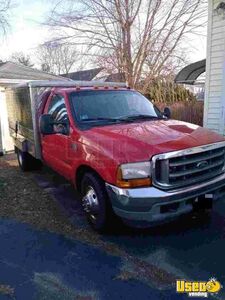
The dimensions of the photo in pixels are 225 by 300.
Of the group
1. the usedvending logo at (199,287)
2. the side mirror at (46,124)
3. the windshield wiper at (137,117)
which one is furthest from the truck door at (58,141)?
the usedvending logo at (199,287)

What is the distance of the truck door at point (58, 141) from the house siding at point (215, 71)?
13.2 ft

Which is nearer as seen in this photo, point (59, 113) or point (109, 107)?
point (109, 107)

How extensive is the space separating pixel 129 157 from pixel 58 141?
193 cm

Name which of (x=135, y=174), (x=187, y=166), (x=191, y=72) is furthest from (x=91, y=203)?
(x=191, y=72)

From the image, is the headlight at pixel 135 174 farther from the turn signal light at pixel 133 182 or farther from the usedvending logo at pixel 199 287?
the usedvending logo at pixel 199 287

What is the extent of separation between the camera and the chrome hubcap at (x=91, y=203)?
400 cm

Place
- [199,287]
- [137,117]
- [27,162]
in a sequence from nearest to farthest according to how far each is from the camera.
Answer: [199,287] < [137,117] < [27,162]

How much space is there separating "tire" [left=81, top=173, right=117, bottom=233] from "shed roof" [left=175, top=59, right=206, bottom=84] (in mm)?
9959

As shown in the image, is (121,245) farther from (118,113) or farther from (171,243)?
(118,113)

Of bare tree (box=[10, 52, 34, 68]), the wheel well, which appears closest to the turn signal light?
the wheel well

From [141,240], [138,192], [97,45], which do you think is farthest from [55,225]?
[97,45]

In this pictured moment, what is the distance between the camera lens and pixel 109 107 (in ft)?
16.1

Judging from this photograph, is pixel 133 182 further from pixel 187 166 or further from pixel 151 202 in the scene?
pixel 187 166

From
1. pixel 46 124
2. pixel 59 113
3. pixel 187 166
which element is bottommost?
pixel 187 166
